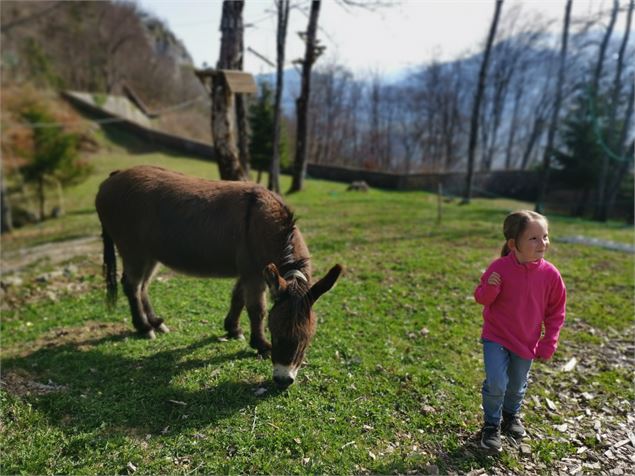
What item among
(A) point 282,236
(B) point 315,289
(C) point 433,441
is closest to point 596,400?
(C) point 433,441

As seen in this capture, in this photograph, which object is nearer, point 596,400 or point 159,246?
point 596,400

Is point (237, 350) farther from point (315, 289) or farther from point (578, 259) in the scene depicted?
point (578, 259)

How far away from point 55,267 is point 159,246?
5.56 metres

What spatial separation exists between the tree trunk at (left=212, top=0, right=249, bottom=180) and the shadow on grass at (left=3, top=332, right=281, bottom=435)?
17.0 feet

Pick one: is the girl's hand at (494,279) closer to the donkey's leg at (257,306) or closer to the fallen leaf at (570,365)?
the donkey's leg at (257,306)

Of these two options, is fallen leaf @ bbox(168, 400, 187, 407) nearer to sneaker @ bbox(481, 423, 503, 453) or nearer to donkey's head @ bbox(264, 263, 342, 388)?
donkey's head @ bbox(264, 263, 342, 388)

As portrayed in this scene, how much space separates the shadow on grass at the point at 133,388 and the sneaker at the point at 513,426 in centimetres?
216

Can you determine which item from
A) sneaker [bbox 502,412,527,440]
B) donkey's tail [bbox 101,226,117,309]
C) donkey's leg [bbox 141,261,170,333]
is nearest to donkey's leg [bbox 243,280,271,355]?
donkey's leg [bbox 141,261,170,333]

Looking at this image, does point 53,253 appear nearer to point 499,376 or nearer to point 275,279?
point 275,279

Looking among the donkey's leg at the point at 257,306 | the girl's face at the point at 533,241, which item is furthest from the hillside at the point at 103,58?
the girl's face at the point at 533,241

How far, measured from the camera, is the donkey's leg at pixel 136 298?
16.6ft

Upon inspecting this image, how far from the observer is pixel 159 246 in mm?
4789

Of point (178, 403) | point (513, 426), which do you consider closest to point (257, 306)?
point (178, 403)

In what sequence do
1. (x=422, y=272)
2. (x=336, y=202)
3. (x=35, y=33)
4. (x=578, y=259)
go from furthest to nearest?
(x=35, y=33)
(x=336, y=202)
(x=578, y=259)
(x=422, y=272)
